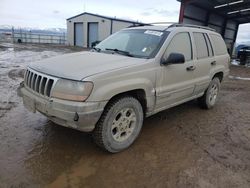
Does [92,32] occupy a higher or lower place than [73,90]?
higher

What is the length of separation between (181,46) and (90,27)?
2351cm

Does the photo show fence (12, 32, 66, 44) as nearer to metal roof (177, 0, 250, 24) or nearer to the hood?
metal roof (177, 0, 250, 24)

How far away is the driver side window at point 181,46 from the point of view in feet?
12.8

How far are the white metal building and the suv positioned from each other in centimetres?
2016

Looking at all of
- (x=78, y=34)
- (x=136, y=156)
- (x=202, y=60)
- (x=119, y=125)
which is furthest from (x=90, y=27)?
(x=136, y=156)

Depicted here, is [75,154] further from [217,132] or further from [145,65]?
[217,132]

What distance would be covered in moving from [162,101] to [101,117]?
48.7 inches

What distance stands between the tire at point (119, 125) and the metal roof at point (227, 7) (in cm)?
1346

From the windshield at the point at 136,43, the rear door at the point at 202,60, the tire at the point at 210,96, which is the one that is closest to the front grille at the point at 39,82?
the windshield at the point at 136,43

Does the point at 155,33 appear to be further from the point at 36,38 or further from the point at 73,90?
the point at 36,38

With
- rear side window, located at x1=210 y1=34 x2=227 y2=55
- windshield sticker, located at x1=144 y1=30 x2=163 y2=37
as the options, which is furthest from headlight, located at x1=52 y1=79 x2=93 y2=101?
rear side window, located at x1=210 y1=34 x2=227 y2=55

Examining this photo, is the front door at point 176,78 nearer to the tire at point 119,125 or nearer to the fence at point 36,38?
the tire at point 119,125

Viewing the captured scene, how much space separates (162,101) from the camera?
3879 mm

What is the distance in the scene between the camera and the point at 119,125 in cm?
340
